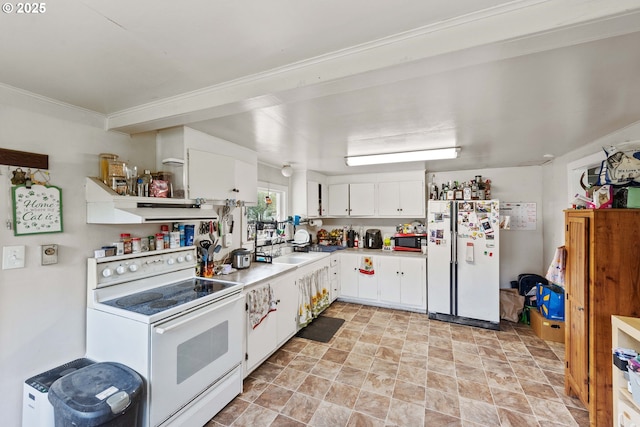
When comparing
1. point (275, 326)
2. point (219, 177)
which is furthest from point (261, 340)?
point (219, 177)

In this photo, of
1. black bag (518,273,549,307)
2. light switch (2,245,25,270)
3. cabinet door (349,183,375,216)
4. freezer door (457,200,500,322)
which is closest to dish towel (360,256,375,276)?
cabinet door (349,183,375,216)

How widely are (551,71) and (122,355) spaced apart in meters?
2.89

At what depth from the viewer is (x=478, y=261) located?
3379mm

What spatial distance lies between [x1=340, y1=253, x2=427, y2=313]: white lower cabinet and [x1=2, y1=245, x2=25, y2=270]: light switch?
350 centimetres

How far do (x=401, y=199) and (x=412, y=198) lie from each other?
0.56ft

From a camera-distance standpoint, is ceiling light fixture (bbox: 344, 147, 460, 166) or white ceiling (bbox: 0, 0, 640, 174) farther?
ceiling light fixture (bbox: 344, 147, 460, 166)

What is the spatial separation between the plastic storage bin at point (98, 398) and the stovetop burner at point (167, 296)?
0.35 metres

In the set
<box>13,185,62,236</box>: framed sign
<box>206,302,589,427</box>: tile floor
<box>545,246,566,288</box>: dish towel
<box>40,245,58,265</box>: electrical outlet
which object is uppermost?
<box>13,185,62,236</box>: framed sign

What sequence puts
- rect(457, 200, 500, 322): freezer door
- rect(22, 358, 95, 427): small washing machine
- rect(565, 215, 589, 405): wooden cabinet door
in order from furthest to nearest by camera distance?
Answer: rect(457, 200, 500, 322): freezer door < rect(565, 215, 589, 405): wooden cabinet door < rect(22, 358, 95, 427): small washing machine

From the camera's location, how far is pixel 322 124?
2102 millimetres

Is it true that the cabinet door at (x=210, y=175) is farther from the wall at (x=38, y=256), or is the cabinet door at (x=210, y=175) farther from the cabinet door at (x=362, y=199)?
the cabinet door at (x=362, y=199)

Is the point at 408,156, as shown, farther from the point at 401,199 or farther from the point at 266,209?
the point at 266,209

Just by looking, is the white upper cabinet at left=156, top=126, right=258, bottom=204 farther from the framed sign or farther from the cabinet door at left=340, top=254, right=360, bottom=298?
the cabinet door at left=340, top=254, right=360, bottom=298

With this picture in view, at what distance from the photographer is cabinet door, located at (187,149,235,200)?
2199 mm
